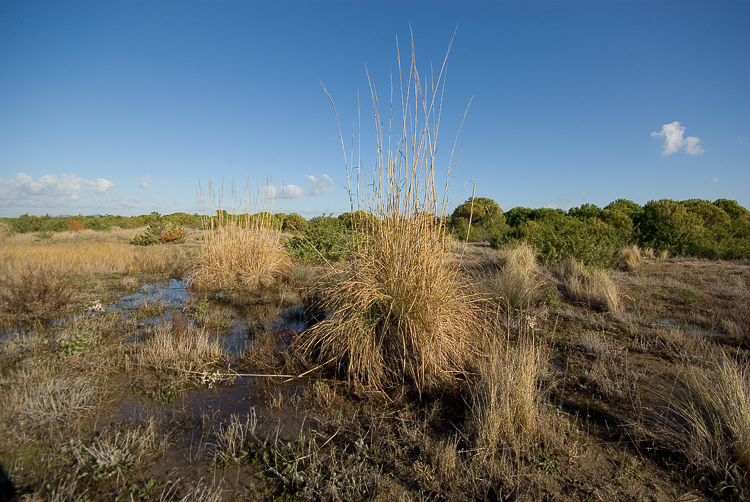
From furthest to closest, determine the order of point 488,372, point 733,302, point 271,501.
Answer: point 733,302 < point 488,372 < point 271,501

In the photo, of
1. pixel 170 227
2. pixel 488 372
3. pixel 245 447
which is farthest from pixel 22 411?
pixel 170 227

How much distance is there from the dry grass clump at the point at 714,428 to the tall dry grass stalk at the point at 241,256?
739 cm

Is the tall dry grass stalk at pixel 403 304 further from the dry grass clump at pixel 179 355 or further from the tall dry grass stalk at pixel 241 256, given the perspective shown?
the tall dry grass stalk at pixel 241 256

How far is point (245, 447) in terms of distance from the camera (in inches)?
105

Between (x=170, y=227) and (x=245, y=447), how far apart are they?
19140mm

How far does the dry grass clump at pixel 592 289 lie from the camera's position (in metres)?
6.15

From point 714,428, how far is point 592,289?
478 centimetres

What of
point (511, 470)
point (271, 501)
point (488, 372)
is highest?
point (488, 372)

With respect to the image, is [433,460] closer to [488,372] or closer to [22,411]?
[488,372]

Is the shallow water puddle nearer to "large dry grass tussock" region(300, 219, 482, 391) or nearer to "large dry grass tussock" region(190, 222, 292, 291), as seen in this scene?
"large dry grass tussock" region(190, 222, 292, 291)

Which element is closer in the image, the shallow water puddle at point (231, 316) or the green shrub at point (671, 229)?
the shallow water puddle at point (231, 316)

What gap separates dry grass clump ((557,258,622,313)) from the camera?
6.15 metres

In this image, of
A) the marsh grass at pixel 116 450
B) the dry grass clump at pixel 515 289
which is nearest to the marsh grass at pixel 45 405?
the marsh grass at pixel 116 450

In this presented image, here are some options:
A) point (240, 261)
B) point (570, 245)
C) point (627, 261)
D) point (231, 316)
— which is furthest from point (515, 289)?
point (627, 261)
